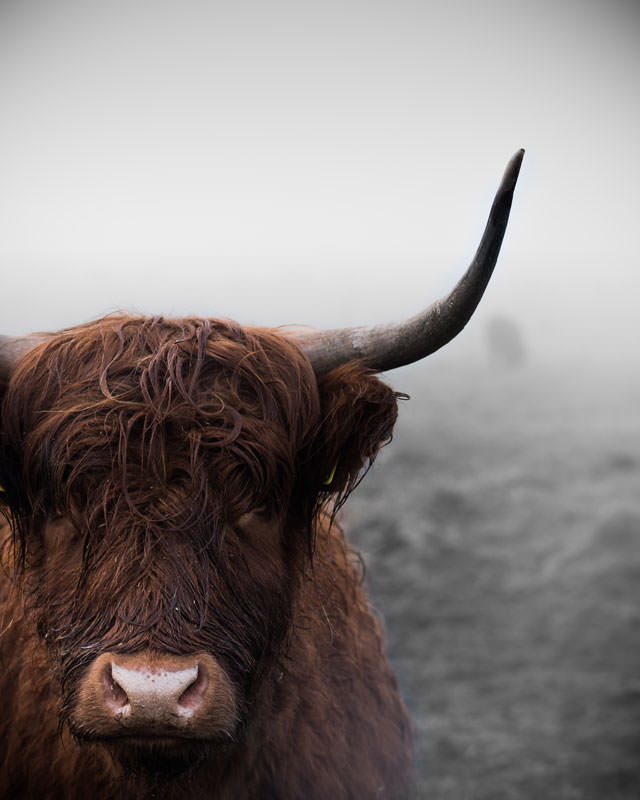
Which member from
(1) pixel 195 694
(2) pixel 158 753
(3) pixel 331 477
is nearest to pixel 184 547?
(1) pixel 195 694

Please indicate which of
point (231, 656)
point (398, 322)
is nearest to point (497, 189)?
point (398, 322)

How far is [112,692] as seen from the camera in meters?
2.05

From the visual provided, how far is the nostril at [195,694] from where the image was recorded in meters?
2.02

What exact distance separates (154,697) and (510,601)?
8.90 meters

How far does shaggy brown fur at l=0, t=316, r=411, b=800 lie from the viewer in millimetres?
2264

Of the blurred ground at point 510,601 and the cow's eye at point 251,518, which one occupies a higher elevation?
the cow's eye at point 251,518

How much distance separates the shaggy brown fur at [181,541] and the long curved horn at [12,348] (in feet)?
0.24

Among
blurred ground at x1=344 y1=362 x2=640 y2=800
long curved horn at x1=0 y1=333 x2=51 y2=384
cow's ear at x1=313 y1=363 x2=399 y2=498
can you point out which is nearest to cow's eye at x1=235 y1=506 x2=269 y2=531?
cow's ear at x1=313 y1=363 x2=399 y2=498

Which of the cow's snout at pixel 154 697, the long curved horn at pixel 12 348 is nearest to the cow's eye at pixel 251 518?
the cow's snout at pixel 154 697

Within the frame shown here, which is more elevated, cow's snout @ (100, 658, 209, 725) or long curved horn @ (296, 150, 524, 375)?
long curved horn @ (296, 150, 524, 375)

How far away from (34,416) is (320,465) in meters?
1.01

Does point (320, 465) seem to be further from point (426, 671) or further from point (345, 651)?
point (426, 671)

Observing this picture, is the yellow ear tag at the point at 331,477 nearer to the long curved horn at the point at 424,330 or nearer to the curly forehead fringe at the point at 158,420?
the curly forehead fringe at the point at 158,420

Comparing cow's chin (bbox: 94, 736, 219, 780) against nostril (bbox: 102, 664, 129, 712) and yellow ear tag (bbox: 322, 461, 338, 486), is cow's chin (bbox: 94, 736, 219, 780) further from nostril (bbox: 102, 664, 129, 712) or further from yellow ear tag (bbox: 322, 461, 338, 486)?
yellow ear tag (bbox: 322, 461, 338, 486)
